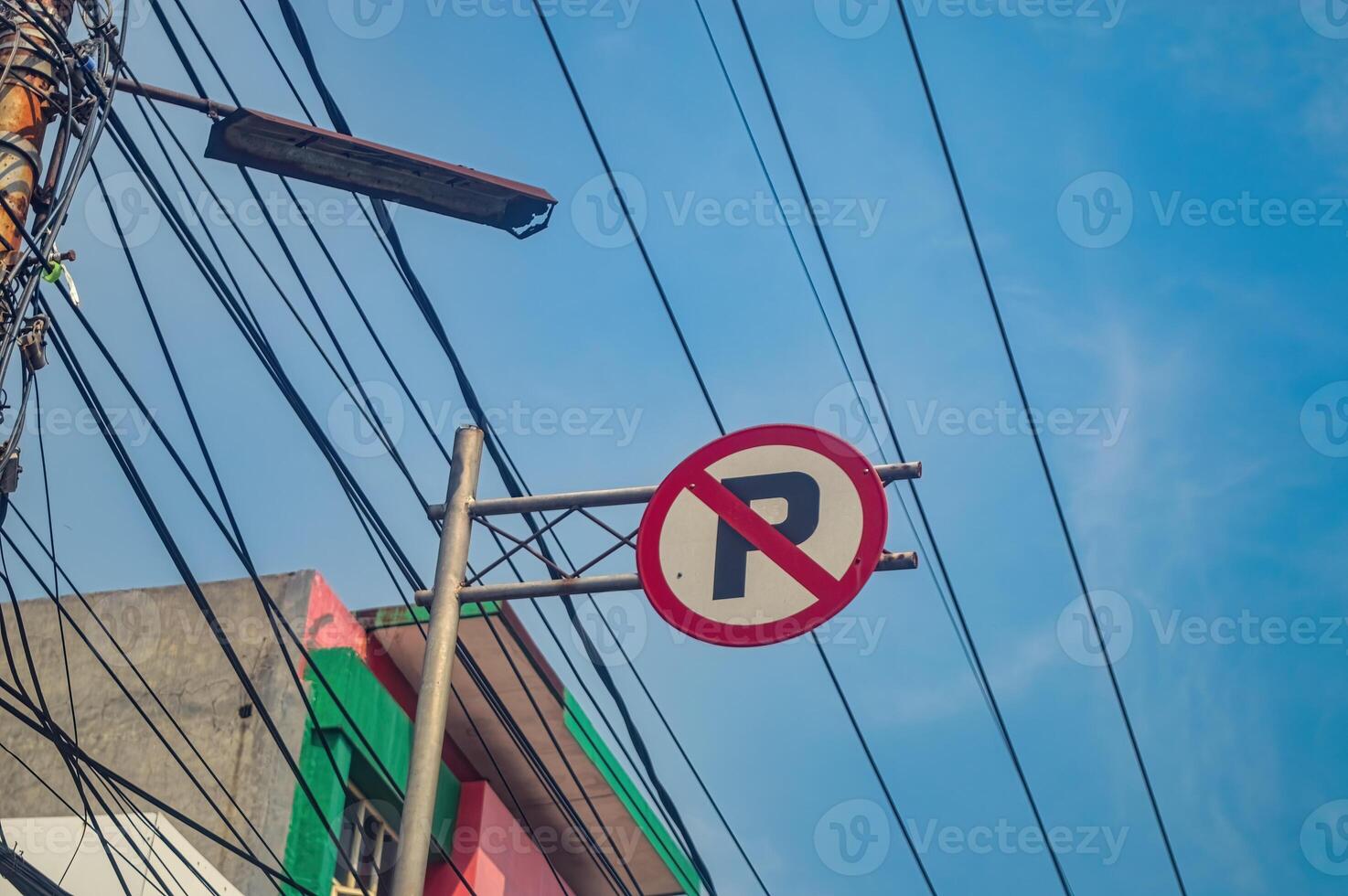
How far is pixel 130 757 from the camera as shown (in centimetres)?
1351

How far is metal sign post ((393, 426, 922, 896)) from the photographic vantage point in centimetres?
543

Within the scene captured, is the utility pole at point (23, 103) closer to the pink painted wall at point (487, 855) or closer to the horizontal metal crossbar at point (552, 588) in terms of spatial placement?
the horizontal metal crossbar at point (552, 588)

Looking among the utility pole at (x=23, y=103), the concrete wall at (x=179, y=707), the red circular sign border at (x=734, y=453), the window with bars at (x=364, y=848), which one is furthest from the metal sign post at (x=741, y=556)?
the window with bars at (x=364, y=848)

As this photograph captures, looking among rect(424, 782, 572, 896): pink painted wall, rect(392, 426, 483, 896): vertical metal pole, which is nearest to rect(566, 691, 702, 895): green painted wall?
rect(424, 782, 572, 896): pink painted wall

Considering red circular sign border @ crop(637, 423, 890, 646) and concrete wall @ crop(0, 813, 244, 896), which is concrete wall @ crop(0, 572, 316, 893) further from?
red circular sign border @ crop(637, 423, 890, 646)

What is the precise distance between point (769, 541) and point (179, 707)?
9913 millimetres

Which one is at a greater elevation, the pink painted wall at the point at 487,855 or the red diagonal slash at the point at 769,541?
the pink painted wall at the point at 487,855

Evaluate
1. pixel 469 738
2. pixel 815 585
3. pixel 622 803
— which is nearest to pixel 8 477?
pixel 815 585

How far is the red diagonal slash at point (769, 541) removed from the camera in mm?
5445

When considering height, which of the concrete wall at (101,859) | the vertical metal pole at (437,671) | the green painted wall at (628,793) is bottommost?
the vertical metal pole at (437,671)

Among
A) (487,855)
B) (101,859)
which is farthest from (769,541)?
(487,855)

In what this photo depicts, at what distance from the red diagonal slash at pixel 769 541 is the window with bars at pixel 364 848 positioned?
8.73 m

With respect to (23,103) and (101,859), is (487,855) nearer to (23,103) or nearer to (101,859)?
(101,859)

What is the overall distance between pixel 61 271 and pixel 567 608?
3659 millimetres
